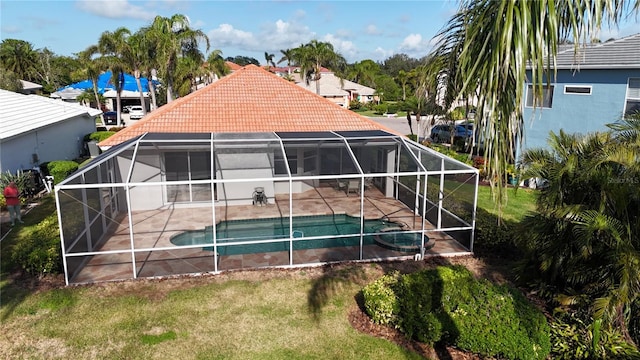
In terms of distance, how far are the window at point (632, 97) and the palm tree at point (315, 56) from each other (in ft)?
121

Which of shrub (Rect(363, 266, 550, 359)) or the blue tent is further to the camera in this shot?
the blue tent

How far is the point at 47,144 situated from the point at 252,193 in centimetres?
1203

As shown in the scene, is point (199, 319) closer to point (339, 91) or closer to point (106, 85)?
point (106, 85)

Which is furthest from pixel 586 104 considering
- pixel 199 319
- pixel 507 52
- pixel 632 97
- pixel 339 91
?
pixel 339 91

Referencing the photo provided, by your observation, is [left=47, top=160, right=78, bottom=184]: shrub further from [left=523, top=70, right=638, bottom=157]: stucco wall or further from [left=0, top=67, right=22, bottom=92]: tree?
[left=0, top=67, right=22, bottom=92]: tree

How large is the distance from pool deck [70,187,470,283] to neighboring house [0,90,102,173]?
6.73 m

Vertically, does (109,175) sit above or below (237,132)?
below

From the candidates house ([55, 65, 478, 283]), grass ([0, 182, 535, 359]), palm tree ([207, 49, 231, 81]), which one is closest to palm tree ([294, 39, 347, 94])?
palm tree ([207, 49, 231, 81])

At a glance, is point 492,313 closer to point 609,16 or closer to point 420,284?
point 420,284

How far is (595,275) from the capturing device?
779 centimetres

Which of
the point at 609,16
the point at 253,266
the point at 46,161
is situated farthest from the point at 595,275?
the point at 46,161

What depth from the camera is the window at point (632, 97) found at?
16.0 metres

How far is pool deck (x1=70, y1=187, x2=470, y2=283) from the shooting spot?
11062 mm

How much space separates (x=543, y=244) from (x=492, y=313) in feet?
6.67
